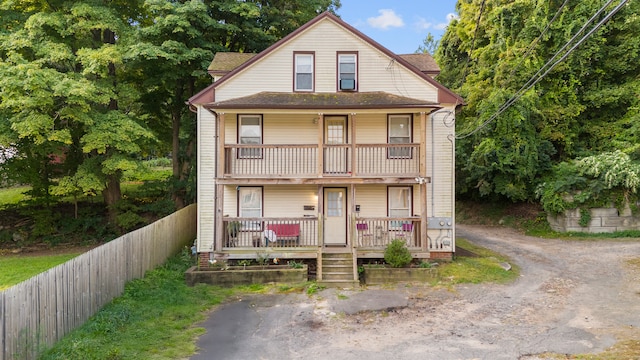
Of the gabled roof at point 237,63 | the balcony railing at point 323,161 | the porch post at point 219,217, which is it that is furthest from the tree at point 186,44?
the porch post at point 219,217

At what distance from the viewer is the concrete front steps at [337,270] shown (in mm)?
12206

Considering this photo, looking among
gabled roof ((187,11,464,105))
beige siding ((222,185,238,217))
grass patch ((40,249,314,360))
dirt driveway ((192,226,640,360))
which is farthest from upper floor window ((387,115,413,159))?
grass patch ((40,249,314,360))

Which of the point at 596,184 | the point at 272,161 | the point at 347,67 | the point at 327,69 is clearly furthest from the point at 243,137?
the point at 596,184

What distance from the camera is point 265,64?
587 inches

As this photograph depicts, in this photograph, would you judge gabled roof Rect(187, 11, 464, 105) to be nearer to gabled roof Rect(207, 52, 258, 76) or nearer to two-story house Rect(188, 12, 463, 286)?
two-story house Rect(188, 12, 463, 286)

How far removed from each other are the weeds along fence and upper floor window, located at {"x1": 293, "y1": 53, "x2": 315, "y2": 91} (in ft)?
24.7

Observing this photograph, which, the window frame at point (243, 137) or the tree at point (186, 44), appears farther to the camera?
the tree at point (186, 44)

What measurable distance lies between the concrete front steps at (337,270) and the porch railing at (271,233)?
891 mm

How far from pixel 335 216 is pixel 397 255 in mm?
3234

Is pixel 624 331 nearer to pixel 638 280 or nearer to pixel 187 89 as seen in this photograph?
pixel 638 280

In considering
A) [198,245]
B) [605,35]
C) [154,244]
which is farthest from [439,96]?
[605,35]

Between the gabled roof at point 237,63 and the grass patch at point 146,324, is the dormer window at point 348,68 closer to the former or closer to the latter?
the gabled roof at point 237,63

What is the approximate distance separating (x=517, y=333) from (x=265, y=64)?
11970 mm

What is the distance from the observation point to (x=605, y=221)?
19.2 metres
